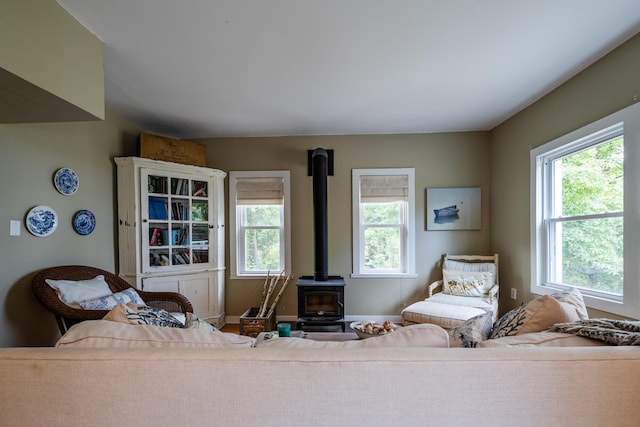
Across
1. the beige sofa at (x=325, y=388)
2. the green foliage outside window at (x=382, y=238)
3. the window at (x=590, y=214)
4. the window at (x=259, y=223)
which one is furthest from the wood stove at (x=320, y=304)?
the beige sofa at (x=325, y=388)

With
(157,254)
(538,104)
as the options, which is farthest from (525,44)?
(157,254)

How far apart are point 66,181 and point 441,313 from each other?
346 cm

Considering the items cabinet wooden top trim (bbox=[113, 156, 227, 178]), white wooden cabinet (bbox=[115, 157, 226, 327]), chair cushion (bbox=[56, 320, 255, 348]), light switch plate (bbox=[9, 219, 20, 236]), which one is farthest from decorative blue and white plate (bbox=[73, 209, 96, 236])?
chair cushion (bbox=[56, 320, 255, 348])

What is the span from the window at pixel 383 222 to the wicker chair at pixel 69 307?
2.11m

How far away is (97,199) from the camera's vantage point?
2.77m

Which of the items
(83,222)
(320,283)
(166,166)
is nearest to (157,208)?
(166,166)

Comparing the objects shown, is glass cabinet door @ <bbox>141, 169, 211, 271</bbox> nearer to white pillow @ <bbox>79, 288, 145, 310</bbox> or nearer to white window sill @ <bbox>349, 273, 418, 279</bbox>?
white pillow @ <bbox>79, 288, 145, 310</bbox>

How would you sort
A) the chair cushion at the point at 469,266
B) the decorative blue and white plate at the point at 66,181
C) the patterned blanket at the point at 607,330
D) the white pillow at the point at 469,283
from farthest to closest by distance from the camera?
the chair cushion at the point at 469,266, the white pillow at the point at 469,283, the decorative blue and white plate at the point at 66,181, the patterned blanket at the point at 607,330

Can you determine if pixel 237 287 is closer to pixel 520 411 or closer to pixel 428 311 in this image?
pixel 428 311

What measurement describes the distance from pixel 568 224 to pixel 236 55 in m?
3.02

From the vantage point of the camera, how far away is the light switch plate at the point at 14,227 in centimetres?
201

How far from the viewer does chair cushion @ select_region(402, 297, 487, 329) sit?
267 cm

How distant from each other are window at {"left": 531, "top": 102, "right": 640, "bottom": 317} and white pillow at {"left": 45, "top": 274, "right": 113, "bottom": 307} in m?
3.74

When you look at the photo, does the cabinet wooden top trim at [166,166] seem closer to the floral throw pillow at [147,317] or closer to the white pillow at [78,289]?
the white pillow at [78,289]
